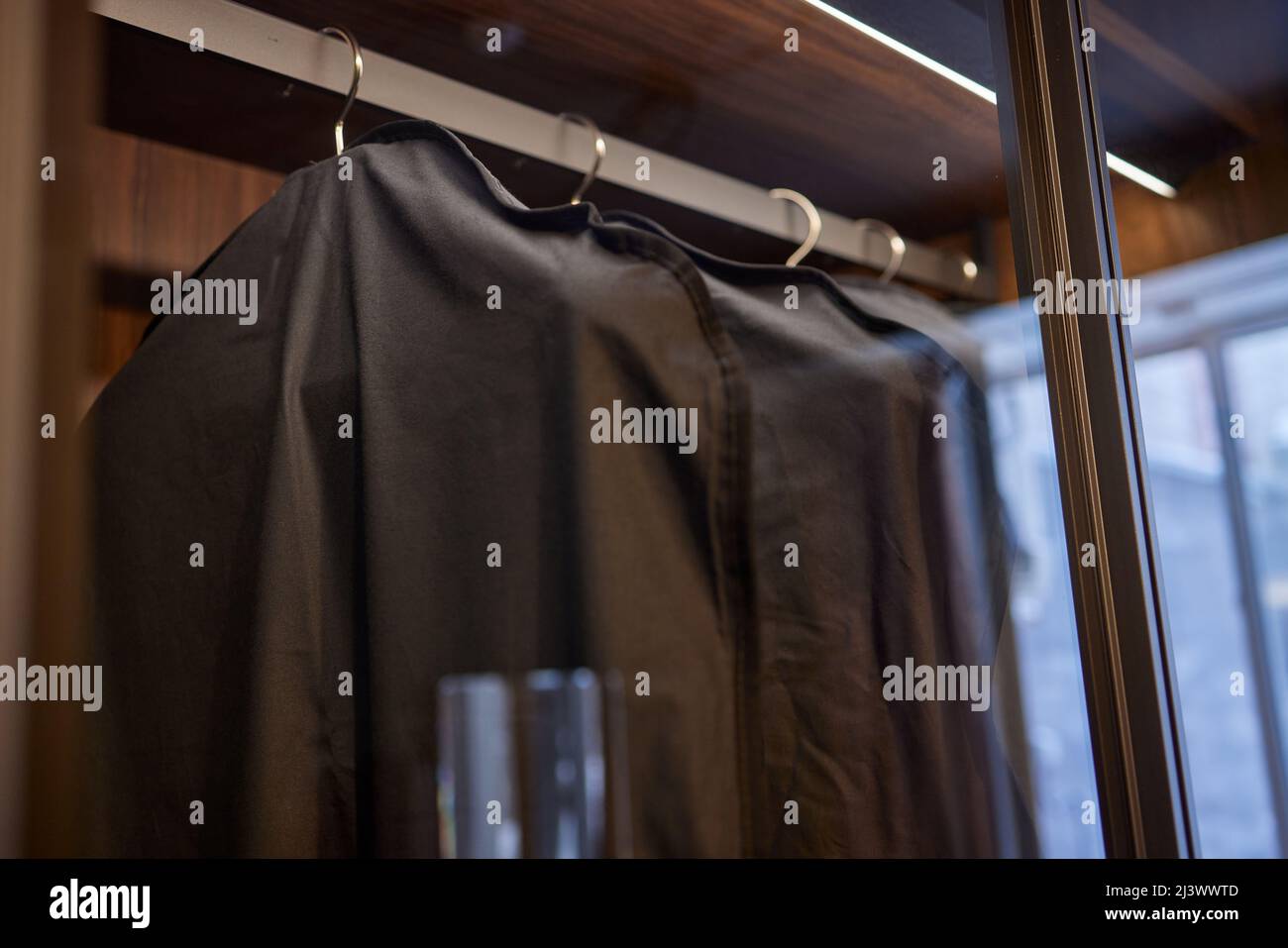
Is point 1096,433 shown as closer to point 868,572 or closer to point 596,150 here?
point 868,572

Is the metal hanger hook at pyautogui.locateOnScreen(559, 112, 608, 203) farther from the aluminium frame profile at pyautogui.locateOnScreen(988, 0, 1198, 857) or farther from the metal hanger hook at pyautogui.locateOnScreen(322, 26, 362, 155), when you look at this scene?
→ the aluminium frame profile at pyautogui.locateOnScreen(988, 0, 1198, 857)

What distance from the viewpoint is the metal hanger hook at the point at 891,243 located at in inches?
34.2

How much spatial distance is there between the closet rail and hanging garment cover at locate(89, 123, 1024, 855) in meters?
0.09

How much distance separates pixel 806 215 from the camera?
90cm

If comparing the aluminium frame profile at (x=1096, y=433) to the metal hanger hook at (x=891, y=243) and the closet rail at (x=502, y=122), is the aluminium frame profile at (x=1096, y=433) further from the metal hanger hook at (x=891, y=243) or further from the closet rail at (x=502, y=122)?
the metal hanger hook at (x=891, y=243)

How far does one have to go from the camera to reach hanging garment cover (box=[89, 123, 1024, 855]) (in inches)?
21.3

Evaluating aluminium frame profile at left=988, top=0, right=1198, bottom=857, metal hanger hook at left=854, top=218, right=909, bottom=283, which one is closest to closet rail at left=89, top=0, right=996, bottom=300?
metal hanger hook at left=854, top=218, right=909, bottom=283

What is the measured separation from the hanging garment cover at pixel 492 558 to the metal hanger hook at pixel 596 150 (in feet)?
0.46

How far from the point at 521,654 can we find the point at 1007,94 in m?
0.41

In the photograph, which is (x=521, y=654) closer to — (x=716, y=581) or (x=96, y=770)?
(x=716, y=581)

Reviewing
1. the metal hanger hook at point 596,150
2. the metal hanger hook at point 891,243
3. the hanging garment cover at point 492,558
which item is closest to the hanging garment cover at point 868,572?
the hanging garment cover at point 492,558

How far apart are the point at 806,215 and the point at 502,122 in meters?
0.29

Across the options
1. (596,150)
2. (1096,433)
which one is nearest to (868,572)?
(1096,433)
